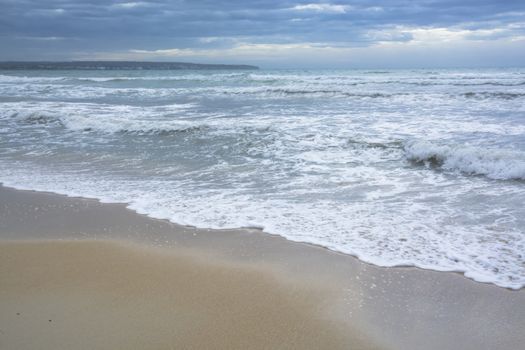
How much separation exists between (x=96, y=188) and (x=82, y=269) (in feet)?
9.77

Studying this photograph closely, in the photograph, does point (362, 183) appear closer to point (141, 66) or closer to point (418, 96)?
point (418, 96)

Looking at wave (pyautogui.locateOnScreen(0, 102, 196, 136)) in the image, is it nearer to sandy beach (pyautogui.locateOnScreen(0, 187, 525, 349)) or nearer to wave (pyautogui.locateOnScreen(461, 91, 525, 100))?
sandy beach (pyautogui.locateOnScreen(0, 187, 525, 349))

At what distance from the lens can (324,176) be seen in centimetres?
748

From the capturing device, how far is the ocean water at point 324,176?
4672 mm

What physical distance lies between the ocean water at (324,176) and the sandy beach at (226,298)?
0.40m

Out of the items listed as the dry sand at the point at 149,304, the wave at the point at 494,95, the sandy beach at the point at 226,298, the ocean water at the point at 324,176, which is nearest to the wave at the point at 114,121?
the ocean water at the point at 324,176

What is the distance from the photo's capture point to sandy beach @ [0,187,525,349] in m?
2.93

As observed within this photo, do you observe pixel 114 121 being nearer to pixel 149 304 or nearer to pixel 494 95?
pixel 149 304

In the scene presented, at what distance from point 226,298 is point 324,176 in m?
4.32

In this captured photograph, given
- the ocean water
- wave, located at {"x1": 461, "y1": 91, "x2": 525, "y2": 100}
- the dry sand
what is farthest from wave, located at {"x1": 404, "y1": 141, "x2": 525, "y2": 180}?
wave, located at {"x1": 461, "y1": 91, "x2": 525, "y2": 100}

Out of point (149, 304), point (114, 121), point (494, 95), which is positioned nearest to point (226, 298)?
point (149, 304)

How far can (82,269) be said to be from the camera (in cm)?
401

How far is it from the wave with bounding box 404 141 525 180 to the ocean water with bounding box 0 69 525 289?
0.06ft

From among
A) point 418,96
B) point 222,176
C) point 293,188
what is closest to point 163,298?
point 293,188
